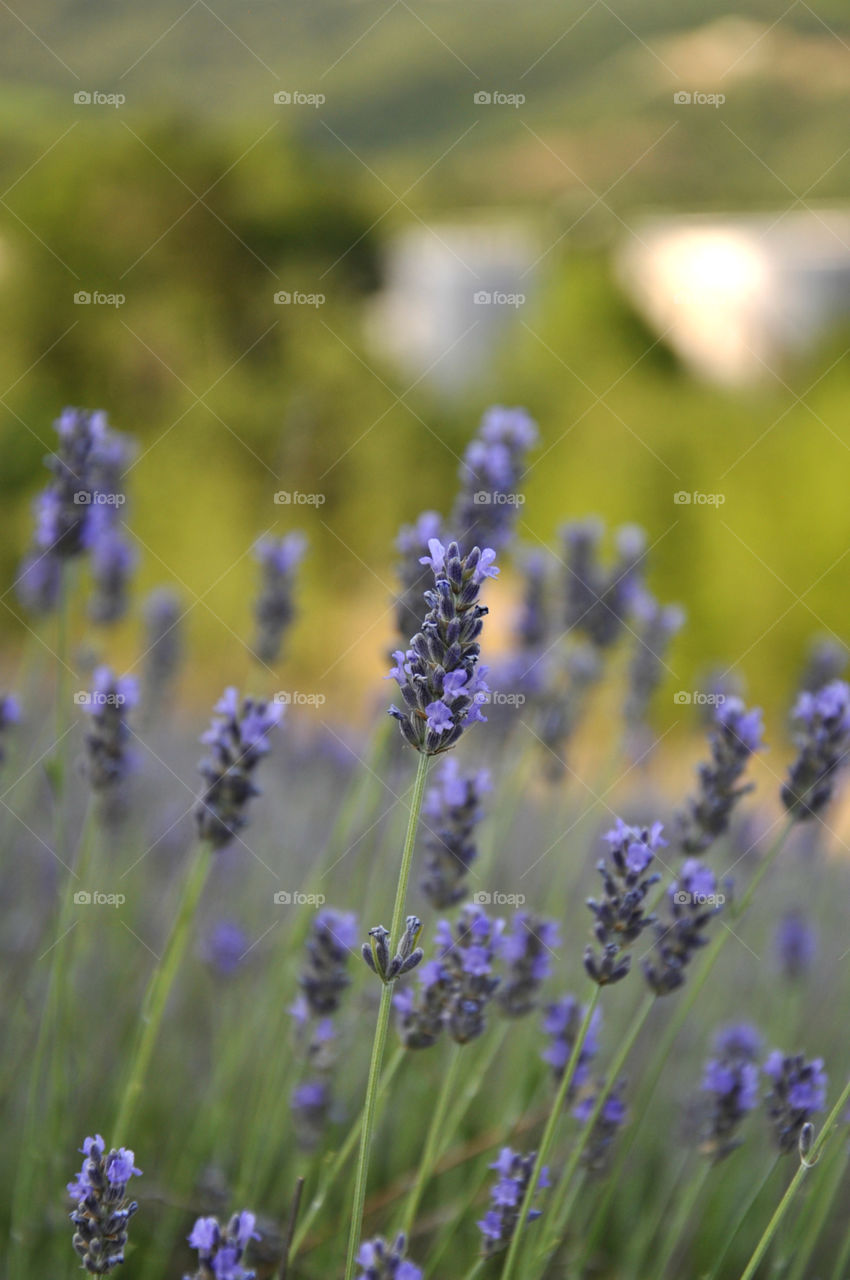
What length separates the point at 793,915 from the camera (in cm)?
224

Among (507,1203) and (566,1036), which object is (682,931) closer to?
(566,1036)

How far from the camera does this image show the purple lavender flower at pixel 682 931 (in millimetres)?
1266

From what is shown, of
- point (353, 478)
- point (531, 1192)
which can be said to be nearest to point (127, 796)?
point (531, 1192)

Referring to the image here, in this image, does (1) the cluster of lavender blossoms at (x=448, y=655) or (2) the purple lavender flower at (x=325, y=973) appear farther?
(2) the purple lavender flower at (x=325, y=973)

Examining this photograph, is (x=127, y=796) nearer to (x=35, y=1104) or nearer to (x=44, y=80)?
(x=35, y=1104)

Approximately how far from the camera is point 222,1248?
3.02 ft

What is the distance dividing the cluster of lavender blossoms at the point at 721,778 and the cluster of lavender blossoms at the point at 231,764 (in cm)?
55

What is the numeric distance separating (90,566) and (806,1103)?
192 cm

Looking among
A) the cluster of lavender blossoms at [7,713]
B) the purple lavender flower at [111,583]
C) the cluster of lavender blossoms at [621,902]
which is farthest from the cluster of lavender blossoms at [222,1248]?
the purple lavender flower at [111,583]

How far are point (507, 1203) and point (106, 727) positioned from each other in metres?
0.76

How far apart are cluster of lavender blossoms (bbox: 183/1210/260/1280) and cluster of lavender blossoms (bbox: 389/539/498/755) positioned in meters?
0.44

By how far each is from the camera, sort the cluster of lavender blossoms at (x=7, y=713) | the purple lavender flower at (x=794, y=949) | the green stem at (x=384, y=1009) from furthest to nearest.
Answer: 1. the purple lavender flower at (x=794, y=949)
2. the cluster of lavender blossoms at (x=7, y=713)
3. the green stem at (x=384, y=1009)

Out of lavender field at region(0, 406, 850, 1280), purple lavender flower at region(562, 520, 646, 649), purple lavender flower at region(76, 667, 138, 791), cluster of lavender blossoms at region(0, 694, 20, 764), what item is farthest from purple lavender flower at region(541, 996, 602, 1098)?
purple lavender flower at region(562, 520, 646, 649)

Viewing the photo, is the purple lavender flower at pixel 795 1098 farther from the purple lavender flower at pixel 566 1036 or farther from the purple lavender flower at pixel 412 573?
the purple lavender flower at pixel 412 573
